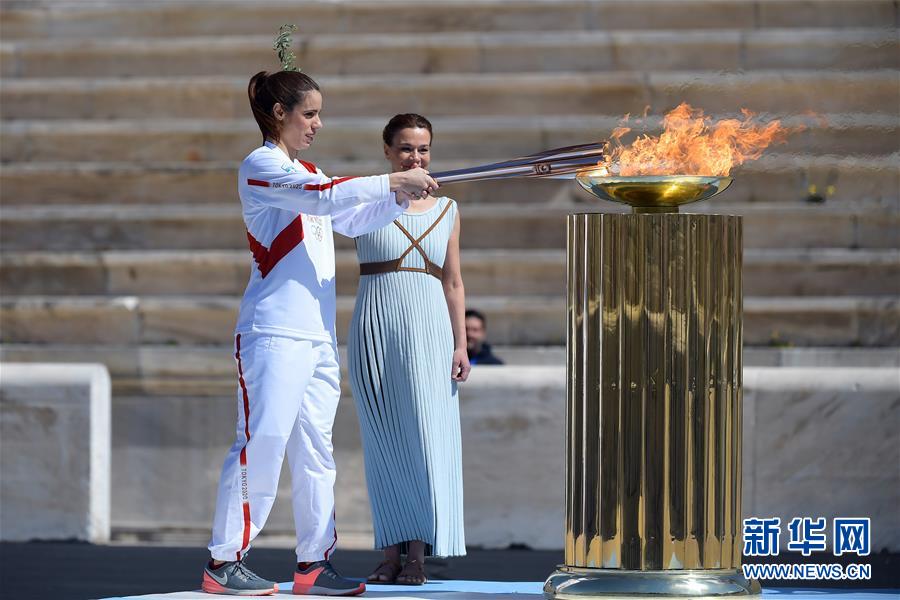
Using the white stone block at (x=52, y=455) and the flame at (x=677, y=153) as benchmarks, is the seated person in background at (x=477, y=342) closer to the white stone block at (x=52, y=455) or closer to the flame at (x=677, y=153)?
the white stone block at (x=52, y=455)

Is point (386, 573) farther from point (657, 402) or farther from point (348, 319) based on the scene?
point (348, 319)

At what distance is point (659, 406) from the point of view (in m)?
5.42

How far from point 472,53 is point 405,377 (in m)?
5.79

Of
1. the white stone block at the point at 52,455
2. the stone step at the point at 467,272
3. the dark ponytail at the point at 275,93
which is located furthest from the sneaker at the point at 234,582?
the stone step at the point at 467,272

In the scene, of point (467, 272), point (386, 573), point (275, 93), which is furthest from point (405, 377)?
point (467, 272)

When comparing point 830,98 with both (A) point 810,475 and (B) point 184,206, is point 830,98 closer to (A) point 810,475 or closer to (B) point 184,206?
(A) point 810,475

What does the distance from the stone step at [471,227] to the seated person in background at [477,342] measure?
1.54 meters

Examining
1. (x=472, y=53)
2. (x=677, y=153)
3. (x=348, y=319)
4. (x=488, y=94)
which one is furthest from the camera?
(x=472, y=53)

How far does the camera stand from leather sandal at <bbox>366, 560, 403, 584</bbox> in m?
6.47

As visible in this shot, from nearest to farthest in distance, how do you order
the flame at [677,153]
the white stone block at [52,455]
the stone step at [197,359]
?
1. the flame at [677,153]
2. the white stone block at [52,455]
3. the stone step at [197,359]

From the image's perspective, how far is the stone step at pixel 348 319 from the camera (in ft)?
33.5

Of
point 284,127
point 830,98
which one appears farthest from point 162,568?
point 830,98

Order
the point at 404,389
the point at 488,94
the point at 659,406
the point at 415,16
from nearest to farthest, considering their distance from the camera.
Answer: the point at 659,406 → the point at 404,389 → the point at 488,94 → the point at 415,16

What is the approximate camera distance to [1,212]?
36.8 ft
